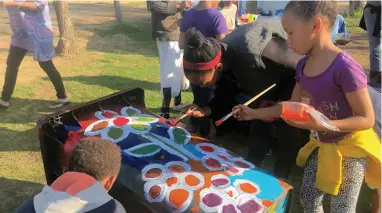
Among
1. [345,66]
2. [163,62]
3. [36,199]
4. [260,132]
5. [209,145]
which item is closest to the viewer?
[36,199]

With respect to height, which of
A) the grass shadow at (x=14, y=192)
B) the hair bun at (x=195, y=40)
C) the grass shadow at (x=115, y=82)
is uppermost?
the hair bun at (x=195, y=40)

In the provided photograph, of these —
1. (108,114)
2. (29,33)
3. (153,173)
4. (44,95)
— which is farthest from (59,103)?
(153,173)

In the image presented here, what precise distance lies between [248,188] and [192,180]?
1.00 feet

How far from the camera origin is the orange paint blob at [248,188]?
6.52 ft

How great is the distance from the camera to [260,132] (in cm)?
292

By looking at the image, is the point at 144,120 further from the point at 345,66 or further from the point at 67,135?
the point at 345,66

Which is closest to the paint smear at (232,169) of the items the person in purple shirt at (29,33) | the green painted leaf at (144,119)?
the green painted leaf at (144,119)

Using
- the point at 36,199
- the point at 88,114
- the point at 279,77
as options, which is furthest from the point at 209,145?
the point at 36,199

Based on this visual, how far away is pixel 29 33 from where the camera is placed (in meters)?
3.91

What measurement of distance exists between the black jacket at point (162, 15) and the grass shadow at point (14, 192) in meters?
1.92

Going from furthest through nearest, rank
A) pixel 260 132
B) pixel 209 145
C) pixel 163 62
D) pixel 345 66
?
pixel 163 62, pixel 260 132, pixel 209 145, pixel 345 66

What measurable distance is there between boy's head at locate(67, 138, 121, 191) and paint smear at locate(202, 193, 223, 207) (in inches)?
19.4

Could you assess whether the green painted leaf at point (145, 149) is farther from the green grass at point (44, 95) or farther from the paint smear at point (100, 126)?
the green grass at point (44, 95)

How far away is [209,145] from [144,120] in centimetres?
52
